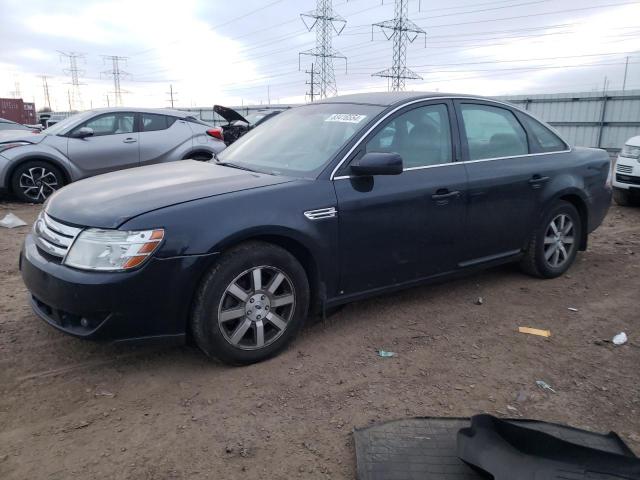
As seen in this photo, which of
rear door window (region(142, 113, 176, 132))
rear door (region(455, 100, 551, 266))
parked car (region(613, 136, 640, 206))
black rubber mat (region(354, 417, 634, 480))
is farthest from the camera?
rear door window (region(142, 113, 176, 132))

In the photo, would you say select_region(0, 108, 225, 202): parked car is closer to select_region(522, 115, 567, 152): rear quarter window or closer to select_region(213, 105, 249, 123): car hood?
Result: select_region(213, 105, 249, 123): car hood

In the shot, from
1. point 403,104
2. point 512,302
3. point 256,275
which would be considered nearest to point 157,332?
point 256,275

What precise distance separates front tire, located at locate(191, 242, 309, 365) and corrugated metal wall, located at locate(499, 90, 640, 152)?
544 inches

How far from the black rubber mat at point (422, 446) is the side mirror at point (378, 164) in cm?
156

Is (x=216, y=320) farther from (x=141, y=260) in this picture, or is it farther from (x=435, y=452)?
(x=435, y=452)

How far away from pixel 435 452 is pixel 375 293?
143 cm

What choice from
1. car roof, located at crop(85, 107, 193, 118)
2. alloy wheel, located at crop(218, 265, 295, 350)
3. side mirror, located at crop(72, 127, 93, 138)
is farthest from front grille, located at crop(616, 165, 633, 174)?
side mirror, located at crop(72, 127, 93, 138)

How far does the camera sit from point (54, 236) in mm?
3104

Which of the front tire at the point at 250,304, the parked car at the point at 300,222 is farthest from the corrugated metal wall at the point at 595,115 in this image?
the front tire at the point at 250,304

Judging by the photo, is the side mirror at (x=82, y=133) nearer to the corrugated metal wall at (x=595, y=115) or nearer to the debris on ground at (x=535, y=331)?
the debris on ground at (x=535, y=331)

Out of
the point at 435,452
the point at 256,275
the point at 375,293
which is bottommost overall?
the point at 435,452

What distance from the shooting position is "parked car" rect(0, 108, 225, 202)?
27.7 ft

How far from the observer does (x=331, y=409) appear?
286 centimetres

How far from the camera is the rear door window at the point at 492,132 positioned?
168 inches
